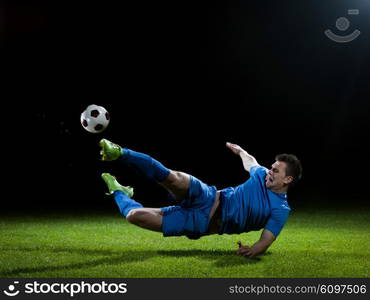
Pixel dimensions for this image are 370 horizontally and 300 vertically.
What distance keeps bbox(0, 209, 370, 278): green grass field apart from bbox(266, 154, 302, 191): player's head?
2.24 feet

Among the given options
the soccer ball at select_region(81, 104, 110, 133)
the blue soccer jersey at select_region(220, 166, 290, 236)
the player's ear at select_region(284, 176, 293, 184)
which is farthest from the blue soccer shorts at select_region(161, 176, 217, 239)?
the soccer ball at select_region(81, 104, 110, 133)

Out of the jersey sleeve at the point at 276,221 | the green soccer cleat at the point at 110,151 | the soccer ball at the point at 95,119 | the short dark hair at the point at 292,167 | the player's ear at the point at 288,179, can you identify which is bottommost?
the jersey sleeve at the point at 276,221

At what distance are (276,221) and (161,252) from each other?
123cm

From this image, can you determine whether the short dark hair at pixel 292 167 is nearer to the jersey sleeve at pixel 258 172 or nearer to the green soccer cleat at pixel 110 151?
the jersey sleeve at pixel 258 172

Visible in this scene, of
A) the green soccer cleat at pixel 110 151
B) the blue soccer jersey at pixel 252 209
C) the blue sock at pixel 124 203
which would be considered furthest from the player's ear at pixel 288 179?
the green soccer cleat at pixel 110 151

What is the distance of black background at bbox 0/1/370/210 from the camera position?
13.0m

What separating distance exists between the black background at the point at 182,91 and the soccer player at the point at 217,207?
22.2 ft

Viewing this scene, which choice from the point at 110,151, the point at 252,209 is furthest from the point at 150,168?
the point at 252,209

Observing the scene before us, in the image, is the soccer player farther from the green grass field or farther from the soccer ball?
the soccer ball

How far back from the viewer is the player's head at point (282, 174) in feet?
16.2

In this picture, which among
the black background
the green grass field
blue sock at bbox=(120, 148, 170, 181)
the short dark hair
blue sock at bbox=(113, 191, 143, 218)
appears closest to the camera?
Result: the green grass field

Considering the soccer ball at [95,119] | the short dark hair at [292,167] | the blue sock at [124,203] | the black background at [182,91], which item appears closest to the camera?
the short dark hair at [292,167]

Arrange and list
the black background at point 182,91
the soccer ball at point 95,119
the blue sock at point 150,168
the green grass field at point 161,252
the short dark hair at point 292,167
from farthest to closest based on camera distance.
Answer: the black background at point 182,91
the soccer ball at point 95,119
the short dark hair at point 292,167
the blue sock at point 150,168
the green grass field at point 161,252

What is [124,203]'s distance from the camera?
5.17m
